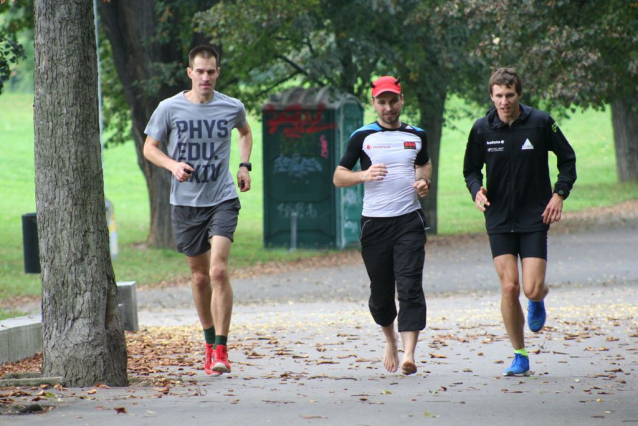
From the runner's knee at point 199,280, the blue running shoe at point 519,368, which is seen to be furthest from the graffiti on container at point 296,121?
the blue running shoe at point 519,368

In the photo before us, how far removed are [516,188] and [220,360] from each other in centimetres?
222

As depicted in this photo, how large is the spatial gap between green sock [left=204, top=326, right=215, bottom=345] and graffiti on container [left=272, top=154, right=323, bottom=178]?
1409 cm

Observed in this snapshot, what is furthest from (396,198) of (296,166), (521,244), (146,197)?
(146,197)

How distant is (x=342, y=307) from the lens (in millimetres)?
13328

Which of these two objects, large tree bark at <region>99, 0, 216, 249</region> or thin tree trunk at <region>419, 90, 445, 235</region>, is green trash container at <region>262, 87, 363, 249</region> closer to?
thin tree trunk at <region>419, 90, 445, 235</region>

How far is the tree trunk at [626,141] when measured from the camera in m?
39.2

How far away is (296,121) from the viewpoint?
21.8 meters

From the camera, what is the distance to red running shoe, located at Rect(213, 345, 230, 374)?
23.9 ft

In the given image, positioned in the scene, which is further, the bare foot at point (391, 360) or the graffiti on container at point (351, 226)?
the graffiti on container at point (351, 226)

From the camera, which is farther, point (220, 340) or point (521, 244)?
point (220, 340)

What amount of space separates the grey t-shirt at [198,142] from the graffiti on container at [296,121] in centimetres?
1404

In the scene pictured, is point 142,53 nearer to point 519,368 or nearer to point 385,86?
point 385,86

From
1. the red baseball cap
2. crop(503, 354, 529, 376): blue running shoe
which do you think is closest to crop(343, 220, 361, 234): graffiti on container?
the red baseball cap

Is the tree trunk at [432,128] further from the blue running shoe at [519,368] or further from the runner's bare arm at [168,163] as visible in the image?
the blue running shoe at [519,368]
